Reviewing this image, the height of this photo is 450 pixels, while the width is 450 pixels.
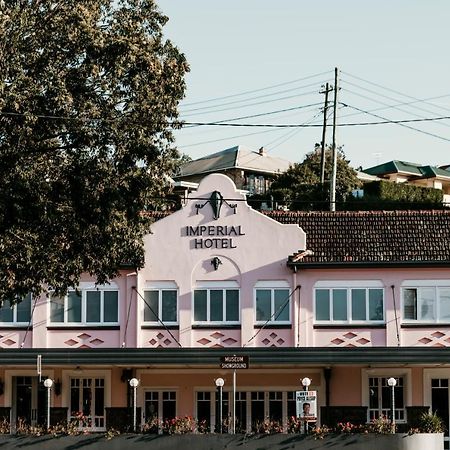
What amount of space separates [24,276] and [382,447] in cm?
1119

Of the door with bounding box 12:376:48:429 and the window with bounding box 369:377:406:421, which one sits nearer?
the window with bounding box 369:377:406:421

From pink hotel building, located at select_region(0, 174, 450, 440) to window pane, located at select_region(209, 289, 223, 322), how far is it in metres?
0.05

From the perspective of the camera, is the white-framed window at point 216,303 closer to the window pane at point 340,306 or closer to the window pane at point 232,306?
the window pane at point 232,306

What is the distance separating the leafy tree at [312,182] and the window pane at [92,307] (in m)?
28.5

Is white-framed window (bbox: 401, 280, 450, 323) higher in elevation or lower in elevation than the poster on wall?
higher

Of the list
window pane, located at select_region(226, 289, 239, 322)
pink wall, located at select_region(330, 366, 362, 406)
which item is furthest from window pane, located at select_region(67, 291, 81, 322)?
pink wall, located at select_region(330, 366, 362, 406)

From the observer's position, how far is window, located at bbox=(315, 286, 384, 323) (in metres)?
45.1

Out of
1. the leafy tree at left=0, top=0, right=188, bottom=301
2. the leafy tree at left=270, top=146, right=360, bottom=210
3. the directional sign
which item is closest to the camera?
the leafy tree at left=0, top=0, right=188, bottom=301

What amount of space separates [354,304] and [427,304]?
2517mm

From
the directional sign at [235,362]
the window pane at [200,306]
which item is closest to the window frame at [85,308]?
the window pane at [200,306]

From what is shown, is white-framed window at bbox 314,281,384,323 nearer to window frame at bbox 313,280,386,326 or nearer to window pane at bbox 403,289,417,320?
window frame at bbox 313,280,386,326

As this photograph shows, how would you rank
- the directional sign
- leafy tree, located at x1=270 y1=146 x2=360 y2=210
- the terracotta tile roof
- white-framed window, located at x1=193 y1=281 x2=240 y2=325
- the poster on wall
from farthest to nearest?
1. leafy tree, located at x1=270 y1=146 x2=360 y2=210
2. white-framed window, located at x1=193 y1=281 x2=240 y2=325
3. the terracotta tile roof
4. the directional sign
5. the poster on wall

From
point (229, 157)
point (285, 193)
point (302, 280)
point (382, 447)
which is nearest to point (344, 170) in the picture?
point (285, 193)

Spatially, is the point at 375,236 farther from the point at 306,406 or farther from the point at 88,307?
the point at 88,307
